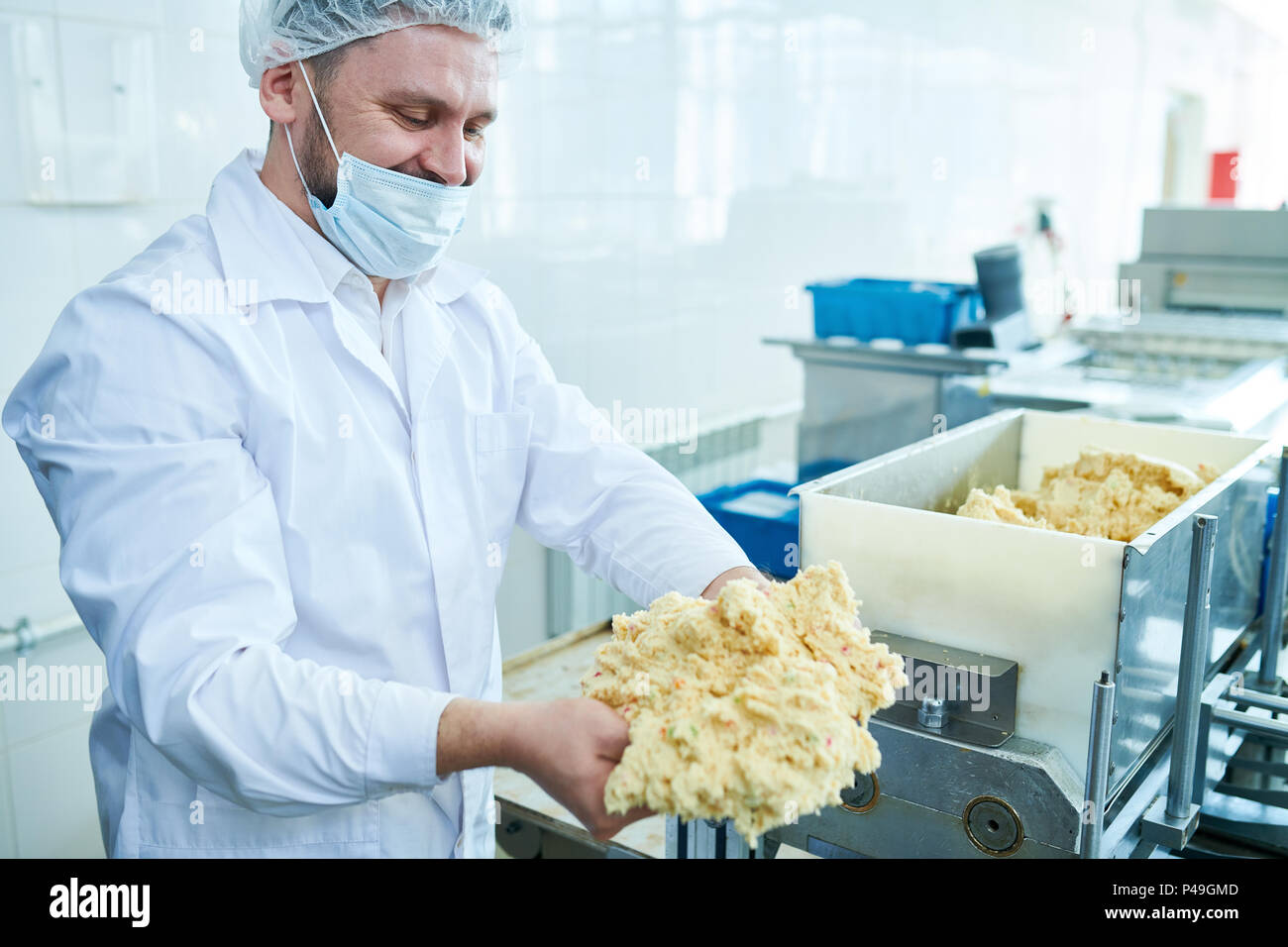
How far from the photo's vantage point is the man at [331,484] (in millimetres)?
1071

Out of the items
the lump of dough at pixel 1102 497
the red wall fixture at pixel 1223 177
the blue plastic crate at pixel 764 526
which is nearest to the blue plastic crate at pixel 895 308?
the blue plastic crate at pixel 764 526

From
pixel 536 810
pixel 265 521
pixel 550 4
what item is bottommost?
pixel 536 810

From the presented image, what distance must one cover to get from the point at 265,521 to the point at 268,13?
0.71 meters

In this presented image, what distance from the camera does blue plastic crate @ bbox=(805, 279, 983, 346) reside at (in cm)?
319

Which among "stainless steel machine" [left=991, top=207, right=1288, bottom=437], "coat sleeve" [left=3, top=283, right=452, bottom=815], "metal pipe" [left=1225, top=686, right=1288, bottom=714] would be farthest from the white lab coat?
"stainless steel machine" [left=991, top=207, right=1288, bottom=437]

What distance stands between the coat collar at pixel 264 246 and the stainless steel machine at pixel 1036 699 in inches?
30.1

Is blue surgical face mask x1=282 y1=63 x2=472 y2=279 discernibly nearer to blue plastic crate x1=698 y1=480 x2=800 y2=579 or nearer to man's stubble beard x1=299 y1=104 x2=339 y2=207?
man's stubble beard x1=299 y1=104 x2=339 y2=207

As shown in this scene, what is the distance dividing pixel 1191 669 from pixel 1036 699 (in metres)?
0.26

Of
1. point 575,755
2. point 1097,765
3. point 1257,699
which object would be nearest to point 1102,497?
point 1257,699

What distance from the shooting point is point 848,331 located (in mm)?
3369

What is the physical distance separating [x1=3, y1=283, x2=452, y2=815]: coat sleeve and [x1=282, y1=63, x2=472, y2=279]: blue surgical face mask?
0.86 ft

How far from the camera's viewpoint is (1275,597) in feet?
6.49
